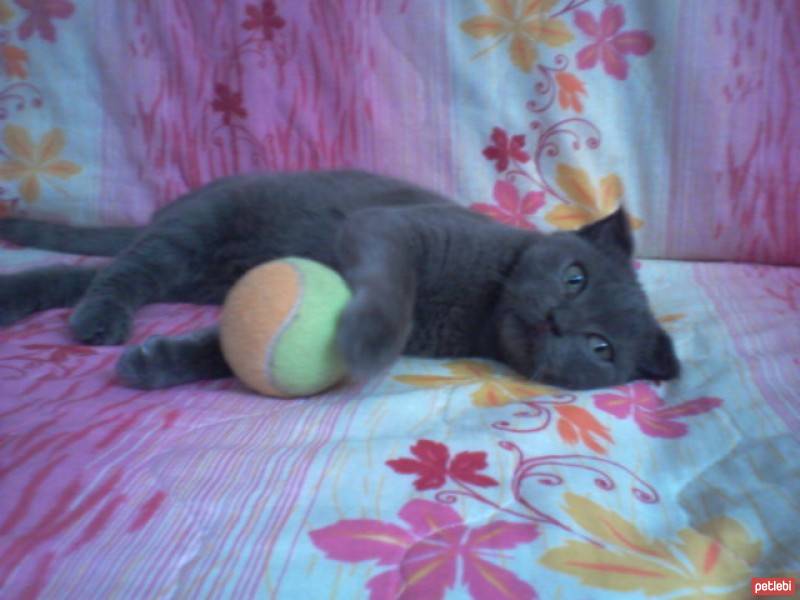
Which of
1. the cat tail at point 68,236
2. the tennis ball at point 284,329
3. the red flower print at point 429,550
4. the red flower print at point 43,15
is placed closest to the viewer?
the red flower print at point 429,550

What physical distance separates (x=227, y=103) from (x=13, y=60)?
0.50 m

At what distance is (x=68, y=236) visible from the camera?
1.43 metres

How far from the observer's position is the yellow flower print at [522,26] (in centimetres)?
148

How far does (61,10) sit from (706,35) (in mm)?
1427

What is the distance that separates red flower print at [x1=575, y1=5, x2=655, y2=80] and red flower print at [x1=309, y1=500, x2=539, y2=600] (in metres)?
1.18

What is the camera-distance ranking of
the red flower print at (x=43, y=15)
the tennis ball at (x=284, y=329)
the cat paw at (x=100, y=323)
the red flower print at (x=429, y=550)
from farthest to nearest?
the red flower print at (x=43, y=15) → the cat paw at (x=100, y=323) → the tennis ball at (x=284, y=329) → the red flower print at (x=429, y=550)

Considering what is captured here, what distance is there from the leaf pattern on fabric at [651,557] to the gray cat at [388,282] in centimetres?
32

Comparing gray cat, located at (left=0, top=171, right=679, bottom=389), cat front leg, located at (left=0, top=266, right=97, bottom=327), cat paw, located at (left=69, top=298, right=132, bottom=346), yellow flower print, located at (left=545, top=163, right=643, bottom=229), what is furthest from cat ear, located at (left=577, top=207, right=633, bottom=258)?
cat front leg, located at (left=0, top=266, right=97, bottom=327)

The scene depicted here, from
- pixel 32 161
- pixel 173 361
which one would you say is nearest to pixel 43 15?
pixel 32 161

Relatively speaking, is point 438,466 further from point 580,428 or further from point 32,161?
point 32,161

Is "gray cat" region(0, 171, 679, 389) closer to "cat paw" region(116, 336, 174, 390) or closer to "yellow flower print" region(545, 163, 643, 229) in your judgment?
"cat paw" region(116, 336, 174, 390)

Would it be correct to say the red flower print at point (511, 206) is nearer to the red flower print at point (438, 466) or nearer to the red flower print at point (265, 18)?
the red flower print at point (265, 18)

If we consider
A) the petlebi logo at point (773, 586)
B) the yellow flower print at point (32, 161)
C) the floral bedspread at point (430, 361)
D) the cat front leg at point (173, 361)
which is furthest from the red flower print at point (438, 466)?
the yellow flower print at point (32, 161)

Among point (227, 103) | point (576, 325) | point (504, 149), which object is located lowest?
point (576, 325)
